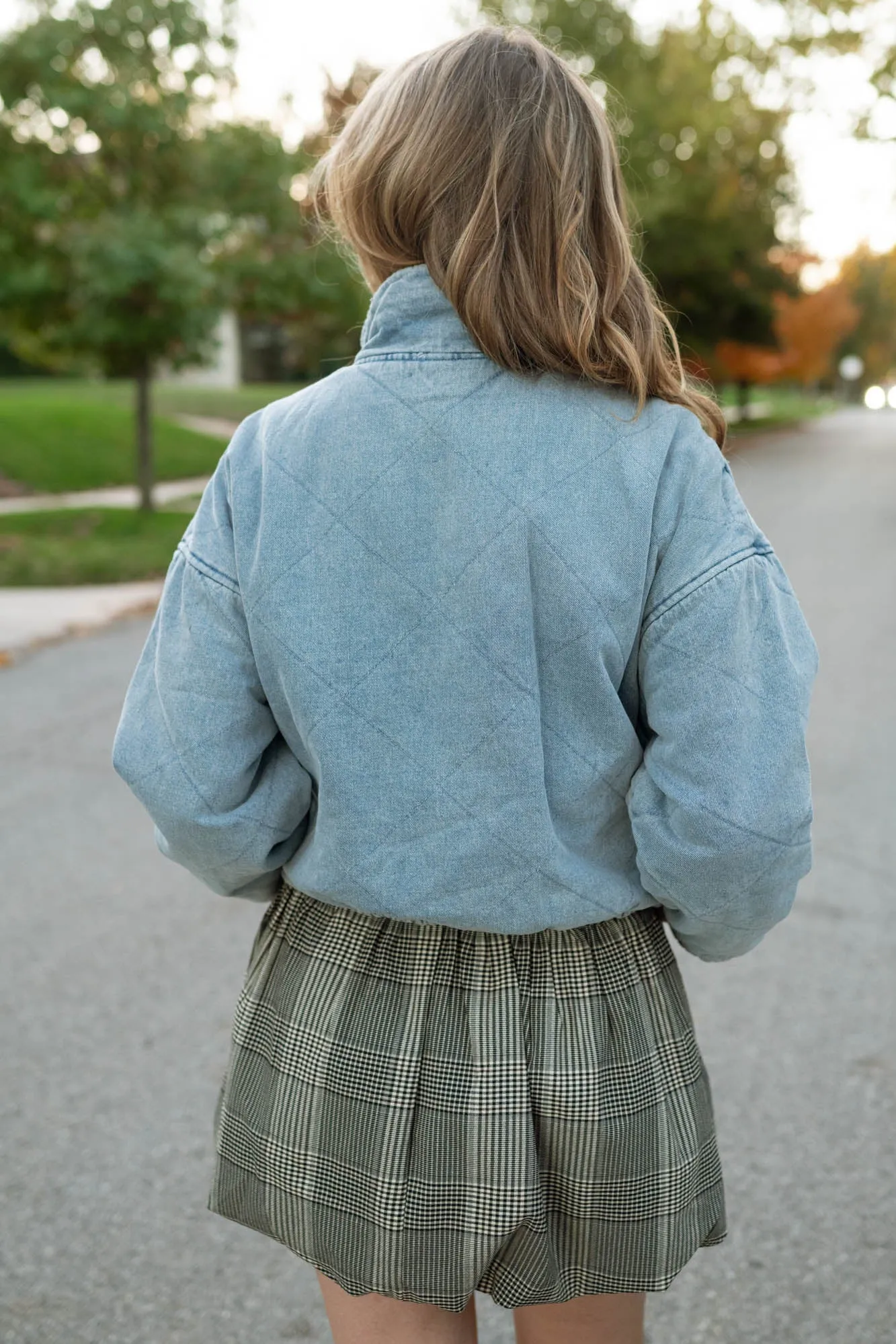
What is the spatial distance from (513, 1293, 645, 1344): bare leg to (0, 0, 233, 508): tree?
1163cm

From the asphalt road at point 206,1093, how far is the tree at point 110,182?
306 inches

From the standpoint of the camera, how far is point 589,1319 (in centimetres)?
146

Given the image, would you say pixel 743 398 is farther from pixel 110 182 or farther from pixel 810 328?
pixel 110 182

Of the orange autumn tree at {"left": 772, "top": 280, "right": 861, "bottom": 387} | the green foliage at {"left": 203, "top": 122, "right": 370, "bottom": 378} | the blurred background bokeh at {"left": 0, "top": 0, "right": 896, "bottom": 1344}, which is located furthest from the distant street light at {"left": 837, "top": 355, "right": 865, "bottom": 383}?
the green foliage at {"left": 203, "top": 122, "right": 370, "bottom": 378}

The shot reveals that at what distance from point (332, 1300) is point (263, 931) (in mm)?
414

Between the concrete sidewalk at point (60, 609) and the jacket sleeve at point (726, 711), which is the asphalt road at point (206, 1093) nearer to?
the jacket sleeve at point (726, 711)

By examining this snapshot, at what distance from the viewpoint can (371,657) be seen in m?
1.30

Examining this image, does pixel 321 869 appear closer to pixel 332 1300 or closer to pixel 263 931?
pixel 263 931

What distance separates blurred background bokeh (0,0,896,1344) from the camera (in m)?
2.45

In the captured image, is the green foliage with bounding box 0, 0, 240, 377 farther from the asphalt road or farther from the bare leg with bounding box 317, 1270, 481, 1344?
the bare leg with bounding box 317, 1270, 481, 1344

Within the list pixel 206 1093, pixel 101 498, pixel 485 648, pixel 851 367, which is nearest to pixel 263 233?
pixel 101 498

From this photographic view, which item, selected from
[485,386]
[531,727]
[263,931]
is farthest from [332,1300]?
[485,386]

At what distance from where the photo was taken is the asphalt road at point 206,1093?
7.75 ft

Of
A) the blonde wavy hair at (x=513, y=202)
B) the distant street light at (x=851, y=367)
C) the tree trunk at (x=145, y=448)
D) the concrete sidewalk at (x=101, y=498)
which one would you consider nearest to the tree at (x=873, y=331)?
the distant street light at (x=851, y=367)
